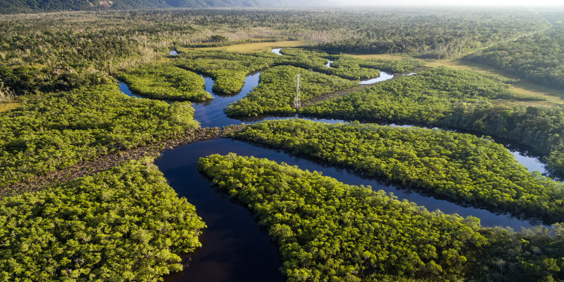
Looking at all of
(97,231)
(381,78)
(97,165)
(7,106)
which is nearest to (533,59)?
(381,78)

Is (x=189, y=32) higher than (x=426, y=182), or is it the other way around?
(x=189, y=32)

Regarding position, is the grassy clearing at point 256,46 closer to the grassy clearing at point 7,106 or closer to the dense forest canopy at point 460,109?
the grassy clearing at point 7,106

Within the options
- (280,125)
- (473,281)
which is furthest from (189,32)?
(473,281)

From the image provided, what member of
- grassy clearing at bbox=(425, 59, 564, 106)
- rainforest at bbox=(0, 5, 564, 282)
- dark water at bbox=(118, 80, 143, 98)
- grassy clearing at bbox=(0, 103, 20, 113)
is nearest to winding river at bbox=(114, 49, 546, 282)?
rainforest at bbox=(0, 5, 564, 282)

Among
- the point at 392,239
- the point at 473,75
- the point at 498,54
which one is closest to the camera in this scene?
the point at 392,239

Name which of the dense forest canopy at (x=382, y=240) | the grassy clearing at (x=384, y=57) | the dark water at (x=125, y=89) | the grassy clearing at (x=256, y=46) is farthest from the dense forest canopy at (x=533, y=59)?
the dark water at (x=125, y=89)

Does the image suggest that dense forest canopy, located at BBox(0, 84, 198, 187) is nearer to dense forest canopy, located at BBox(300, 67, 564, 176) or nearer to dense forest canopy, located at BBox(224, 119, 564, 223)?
dense forest canopy, located at BBox(224, 119, 564, 223)

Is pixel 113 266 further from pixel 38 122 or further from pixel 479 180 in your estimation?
pixel 479 180
